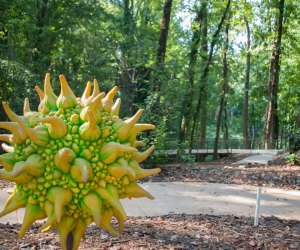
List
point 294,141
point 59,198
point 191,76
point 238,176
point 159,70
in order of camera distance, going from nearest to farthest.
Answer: point 59,198 → point 238,176 → point 159,70 → point 294,141 → point 191,76

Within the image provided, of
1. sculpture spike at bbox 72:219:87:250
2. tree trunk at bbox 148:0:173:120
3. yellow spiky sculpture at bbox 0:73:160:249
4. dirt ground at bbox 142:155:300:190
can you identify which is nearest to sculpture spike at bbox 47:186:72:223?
yellow spiky sculpture at bbox 0:73:160:249

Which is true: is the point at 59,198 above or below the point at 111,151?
below

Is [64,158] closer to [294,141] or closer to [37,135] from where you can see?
[37,135]

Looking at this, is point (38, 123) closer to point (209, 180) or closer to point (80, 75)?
point (209, 180)

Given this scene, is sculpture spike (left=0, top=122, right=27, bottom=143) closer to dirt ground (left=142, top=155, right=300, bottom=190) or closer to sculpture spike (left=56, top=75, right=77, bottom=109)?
sculpture spike (left=56, top=75, right=77, bottom=109)

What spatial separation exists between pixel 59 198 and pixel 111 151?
0.35m

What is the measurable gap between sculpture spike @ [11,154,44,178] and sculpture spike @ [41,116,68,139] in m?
0.14

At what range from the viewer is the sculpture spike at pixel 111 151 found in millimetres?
2055

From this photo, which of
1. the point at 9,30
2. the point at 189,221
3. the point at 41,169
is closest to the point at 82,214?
the point at 41,169

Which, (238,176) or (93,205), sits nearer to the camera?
(93,205)

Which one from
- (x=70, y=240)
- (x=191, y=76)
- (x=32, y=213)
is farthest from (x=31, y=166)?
(x=191, y=76)

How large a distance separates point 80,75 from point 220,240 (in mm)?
15475

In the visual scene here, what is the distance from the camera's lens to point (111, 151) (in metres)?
2.06

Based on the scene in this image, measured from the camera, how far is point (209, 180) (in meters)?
10.8
